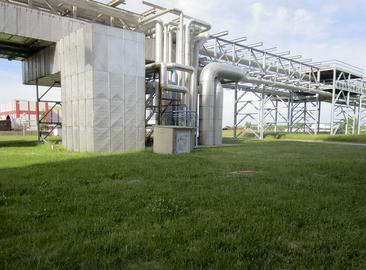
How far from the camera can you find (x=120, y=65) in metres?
13.3

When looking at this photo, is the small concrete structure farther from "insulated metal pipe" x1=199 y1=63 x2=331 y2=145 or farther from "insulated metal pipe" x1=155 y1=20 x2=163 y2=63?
"insulated metal pipe" x1=155 y1=20 x2=163 y2=63

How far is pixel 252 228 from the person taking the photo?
148 inches

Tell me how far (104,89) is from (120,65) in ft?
4.38

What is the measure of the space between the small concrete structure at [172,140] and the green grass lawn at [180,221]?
4779 millimetres

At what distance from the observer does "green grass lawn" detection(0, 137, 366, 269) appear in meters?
2.96

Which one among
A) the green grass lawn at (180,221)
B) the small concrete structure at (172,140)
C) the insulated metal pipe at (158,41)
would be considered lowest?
the green grass lawn at (180,221)

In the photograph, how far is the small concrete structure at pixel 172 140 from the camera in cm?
1198

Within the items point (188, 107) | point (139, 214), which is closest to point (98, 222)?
point (139, 214)

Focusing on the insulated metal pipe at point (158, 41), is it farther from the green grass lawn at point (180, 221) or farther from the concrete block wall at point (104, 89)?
the green grass lawn at point (180, 221)

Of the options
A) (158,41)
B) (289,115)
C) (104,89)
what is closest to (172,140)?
(104,89)

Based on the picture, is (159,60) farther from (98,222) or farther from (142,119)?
(98,222)

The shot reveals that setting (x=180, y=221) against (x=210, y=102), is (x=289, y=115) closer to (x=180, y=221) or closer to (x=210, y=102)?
(x=210, y=102)

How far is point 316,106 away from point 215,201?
29661 mm

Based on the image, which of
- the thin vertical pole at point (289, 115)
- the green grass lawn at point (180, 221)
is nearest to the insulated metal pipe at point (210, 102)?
the green grass lawn at point (180, 221)
